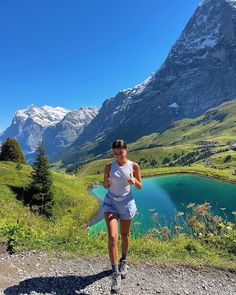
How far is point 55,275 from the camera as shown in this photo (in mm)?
13156

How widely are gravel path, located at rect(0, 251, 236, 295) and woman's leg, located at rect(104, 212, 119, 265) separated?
1096 millimetres

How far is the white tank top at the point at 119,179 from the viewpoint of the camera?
39.9ft

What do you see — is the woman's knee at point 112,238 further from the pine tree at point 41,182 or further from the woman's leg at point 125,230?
the pine tree at point 41,182

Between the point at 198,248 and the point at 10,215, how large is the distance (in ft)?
39.5

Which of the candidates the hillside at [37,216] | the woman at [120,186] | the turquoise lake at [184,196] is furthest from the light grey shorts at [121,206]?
the turquoise lake at [184,196]

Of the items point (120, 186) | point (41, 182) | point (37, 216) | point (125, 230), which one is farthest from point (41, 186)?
point (120, 186)

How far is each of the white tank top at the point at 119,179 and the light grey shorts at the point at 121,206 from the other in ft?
0.64

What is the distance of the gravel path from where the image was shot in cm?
1204

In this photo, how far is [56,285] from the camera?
12.4 meters

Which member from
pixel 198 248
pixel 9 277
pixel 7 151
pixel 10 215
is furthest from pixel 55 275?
pixel 7 151

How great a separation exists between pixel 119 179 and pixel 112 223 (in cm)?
139

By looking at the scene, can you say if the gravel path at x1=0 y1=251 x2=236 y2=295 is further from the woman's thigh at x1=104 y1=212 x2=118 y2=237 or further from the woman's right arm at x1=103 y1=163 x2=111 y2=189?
the woman's right arm at x1=103 y1=163 x2=111 y2=189

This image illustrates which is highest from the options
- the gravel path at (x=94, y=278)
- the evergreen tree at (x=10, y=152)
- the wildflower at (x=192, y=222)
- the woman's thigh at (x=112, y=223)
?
the evergreen tree at (x=10, y=152)

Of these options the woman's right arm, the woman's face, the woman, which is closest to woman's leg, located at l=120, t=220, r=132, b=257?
the woman
